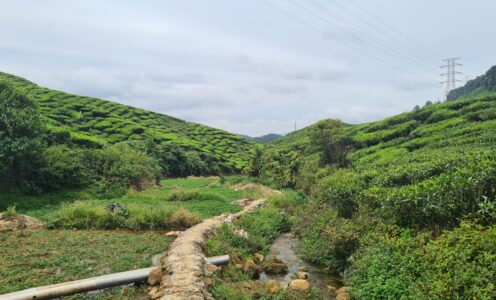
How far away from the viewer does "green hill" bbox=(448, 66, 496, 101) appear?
66.2 meters

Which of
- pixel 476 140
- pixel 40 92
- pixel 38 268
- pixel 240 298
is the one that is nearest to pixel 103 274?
pixel 38 268

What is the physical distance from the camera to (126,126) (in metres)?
51.9

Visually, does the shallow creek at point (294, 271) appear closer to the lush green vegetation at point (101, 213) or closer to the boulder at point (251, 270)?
the boulder at point (251, 270)

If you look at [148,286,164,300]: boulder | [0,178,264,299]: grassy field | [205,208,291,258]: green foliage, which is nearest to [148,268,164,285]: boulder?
[148,286,164,300]: boulder

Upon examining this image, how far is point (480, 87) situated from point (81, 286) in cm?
8537

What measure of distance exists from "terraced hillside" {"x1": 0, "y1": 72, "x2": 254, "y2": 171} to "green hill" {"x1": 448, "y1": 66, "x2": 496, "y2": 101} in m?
48.3

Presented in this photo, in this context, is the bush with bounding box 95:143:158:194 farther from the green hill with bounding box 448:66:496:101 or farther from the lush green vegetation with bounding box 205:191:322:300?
the green hill with bounding box 448:66:496:101

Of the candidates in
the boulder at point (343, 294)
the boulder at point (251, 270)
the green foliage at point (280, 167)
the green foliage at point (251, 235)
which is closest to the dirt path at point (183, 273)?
the green foliage at point (251, 235)

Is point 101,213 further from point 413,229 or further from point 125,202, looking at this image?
point 413,229

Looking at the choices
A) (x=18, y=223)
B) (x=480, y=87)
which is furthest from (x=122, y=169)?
(x=480, y=87)

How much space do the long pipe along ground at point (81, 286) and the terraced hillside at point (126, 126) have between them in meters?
22.5

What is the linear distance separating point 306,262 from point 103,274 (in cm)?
814

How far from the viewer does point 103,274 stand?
10.4 metres

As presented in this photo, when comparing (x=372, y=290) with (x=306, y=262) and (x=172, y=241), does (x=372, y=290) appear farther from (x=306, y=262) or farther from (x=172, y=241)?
(x=172, y=241)
